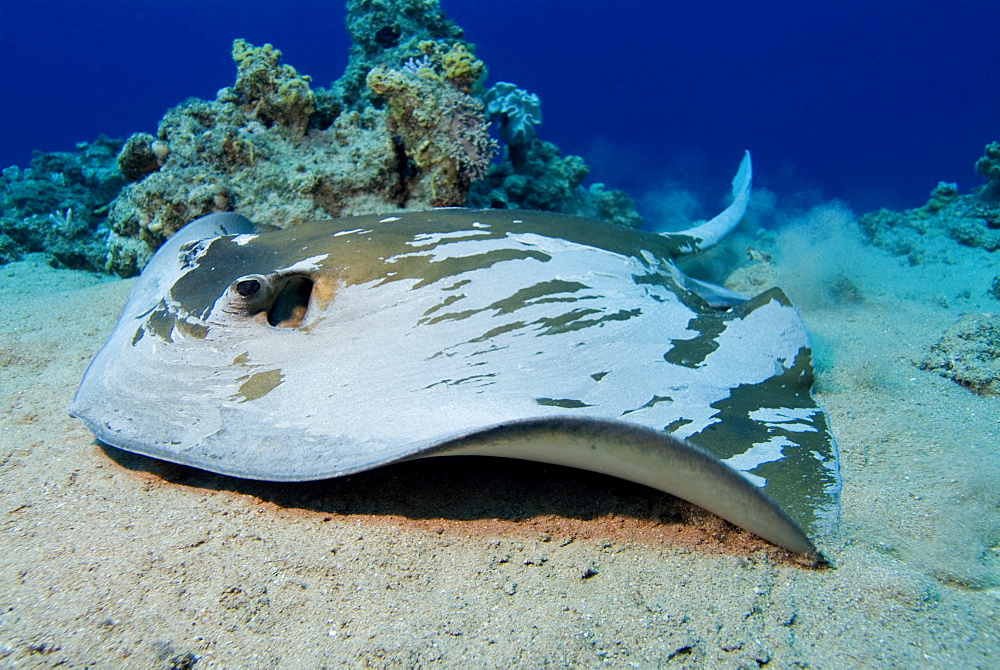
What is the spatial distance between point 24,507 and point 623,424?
2.28 m

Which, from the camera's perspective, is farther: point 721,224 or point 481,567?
point 721,224

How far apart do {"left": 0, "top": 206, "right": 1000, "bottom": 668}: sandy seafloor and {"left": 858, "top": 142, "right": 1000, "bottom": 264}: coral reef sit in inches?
224

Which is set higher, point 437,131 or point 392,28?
point 392,28

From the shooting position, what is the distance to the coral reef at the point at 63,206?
6.41m

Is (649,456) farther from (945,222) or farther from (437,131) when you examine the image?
(945,222)

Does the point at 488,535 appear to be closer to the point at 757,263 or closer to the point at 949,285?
the point at 757,263

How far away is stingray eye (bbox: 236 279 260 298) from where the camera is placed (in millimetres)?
2160

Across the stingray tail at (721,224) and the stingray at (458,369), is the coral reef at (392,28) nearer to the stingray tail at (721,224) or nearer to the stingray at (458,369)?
the stingray tail at (721,224)

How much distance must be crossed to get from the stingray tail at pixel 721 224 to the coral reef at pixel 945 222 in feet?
7.98

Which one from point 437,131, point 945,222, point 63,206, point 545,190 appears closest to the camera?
point 437,131

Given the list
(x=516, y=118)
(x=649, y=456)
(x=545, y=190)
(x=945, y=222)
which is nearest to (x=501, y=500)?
(x=649, y=456)

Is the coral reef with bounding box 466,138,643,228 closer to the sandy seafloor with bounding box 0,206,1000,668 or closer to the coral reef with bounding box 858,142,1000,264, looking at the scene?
the coral reef with bounding box 858,142,1000,264

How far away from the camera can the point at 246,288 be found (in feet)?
7.11

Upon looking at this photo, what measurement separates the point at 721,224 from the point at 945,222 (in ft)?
17.2
